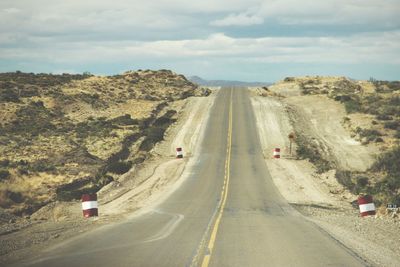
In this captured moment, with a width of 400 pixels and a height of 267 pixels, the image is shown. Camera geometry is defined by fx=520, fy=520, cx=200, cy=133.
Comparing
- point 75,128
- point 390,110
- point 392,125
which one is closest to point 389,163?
point 392,125

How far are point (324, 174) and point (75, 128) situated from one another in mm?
29231

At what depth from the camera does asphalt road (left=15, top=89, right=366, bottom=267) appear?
11.7 m

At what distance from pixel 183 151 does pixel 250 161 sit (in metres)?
7.71

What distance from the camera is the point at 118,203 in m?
26.8

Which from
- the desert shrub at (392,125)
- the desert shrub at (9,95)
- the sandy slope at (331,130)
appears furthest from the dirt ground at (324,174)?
the desert shrub at (9,95)

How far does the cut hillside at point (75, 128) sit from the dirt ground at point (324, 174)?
455 inches

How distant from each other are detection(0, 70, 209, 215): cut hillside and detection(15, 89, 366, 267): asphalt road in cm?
889

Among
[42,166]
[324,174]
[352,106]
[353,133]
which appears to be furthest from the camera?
[352,106]

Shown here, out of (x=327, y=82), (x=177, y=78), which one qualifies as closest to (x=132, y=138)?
(x=177, y=78)

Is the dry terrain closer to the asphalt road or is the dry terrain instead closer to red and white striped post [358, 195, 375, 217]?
the asphalt road

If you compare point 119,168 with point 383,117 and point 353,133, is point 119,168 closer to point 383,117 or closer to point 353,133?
point 353,133

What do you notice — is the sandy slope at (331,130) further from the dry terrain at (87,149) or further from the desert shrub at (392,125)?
the dry terrain at (87,149)

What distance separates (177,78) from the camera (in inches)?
3917

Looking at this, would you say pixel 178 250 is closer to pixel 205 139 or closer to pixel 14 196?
pixel 14 196
